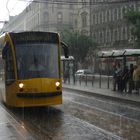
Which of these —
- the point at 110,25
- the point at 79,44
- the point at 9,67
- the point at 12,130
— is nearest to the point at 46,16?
the point at 110,25

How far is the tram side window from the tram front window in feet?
1.57

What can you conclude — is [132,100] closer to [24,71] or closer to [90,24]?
[24,71]

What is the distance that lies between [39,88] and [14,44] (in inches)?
78.5

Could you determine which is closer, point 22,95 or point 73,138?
point 73,138

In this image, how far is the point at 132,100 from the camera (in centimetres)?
2275

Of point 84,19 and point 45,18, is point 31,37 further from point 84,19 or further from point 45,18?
point 45,18

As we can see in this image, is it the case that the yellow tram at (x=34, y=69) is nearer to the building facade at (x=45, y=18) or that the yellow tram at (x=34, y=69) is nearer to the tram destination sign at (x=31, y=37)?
the tram destination sign at (x=31, y=37)

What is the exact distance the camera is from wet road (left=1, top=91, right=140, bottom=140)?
480 inches

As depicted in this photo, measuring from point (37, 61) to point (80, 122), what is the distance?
360 cm

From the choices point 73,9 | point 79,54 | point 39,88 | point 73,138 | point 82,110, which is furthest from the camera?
point 73,9

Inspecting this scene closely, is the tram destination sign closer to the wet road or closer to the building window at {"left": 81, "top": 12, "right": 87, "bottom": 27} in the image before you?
the wet road

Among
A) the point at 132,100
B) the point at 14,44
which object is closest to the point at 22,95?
the point at 14,44

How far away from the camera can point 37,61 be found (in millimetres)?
17641

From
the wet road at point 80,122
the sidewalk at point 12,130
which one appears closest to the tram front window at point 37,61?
the wet road at point 80,122
